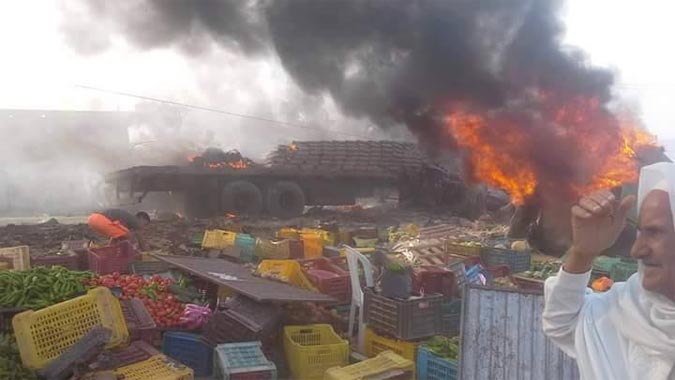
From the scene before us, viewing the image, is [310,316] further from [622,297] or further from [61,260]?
[622,297]

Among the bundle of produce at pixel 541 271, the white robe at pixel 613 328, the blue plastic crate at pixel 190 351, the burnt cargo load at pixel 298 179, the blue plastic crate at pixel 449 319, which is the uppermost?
the burnt cargo load at pixel 298 179

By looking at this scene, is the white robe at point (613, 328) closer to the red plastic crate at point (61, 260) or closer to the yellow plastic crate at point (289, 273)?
the yellow plastic crate at point (289, 273)

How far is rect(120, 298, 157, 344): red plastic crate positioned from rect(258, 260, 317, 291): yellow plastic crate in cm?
193

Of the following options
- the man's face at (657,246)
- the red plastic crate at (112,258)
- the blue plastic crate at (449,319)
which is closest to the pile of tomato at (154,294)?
the red plastic crate at (112,258)

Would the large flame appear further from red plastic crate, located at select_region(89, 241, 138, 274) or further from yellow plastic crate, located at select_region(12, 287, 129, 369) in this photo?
yellow plastic crate, located at select_region(12, 287, 129, 369)

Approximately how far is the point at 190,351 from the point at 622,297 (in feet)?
16.2

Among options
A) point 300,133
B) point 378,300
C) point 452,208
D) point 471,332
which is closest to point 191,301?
point 378,300

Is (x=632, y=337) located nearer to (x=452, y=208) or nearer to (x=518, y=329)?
(x=518, y=329)

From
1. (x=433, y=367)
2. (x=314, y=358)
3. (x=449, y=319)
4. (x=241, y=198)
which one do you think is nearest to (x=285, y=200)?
(x=241, y=198)

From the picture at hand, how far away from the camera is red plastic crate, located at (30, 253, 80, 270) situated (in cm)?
855

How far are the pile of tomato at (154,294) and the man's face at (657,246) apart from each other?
17.5 feet

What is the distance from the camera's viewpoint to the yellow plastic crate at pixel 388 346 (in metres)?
5.55

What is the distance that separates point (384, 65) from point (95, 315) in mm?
14238

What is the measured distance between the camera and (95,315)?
16.8 feet
